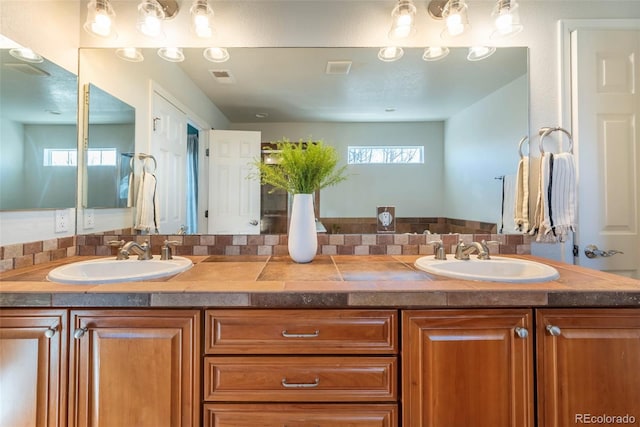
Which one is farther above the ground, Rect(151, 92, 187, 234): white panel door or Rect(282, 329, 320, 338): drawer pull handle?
Rect(151, 92, 187, 234): white panel door

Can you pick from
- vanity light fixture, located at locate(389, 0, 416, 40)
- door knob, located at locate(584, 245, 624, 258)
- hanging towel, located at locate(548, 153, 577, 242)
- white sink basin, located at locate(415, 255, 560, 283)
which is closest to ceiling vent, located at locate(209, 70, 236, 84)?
vanity light fixture, located at locate(389, 0, 416, 40)

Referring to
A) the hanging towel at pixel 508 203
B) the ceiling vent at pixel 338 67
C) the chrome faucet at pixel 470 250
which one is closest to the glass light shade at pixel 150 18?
the ceiling vent at pixel 338 67

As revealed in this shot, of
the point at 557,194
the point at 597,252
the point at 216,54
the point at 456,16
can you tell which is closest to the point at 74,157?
the point at 216,54

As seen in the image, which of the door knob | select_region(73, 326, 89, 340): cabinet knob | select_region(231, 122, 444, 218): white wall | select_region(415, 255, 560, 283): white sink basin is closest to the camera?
→ select_region(73, 326, 89, 340): cabinet knob

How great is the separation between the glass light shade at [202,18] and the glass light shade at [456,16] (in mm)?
1200

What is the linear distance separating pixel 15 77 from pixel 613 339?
2.36 meters

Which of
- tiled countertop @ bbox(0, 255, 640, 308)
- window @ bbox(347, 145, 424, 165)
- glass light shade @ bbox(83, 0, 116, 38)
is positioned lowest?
tiled countertop @ bbox(0, 255, 640, 308)

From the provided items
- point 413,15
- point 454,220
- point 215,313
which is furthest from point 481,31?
point 215,313

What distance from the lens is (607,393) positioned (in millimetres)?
960

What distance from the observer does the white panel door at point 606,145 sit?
157cm

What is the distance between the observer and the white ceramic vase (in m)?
1.40

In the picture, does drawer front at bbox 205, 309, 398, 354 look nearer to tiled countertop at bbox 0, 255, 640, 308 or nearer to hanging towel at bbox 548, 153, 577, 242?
tiled countertop at bbox 0, 255, 640, 308

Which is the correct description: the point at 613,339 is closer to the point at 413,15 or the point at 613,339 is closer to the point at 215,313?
the point at 215,313

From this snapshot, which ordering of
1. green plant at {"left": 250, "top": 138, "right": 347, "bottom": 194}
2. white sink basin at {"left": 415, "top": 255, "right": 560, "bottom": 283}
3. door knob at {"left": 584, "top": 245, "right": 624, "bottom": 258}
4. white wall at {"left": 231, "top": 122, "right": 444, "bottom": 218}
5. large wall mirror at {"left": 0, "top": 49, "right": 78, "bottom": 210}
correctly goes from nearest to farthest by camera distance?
large wall mirror at {"left": 0, "top": 49, "right": 78, "bottom": 210}
white sink basin at {"left": 415, "top": 255, "right": 560, "bottom": 283}
green plant at {"left": 250, "top": 138, "right": 347, "bottom": 194}
door knob at {"left": 584, "top": 245, "right": 624, "bottom": 258}
white wall at {"left": 231, "top": 122, "right": 444, "bottom": 218}
